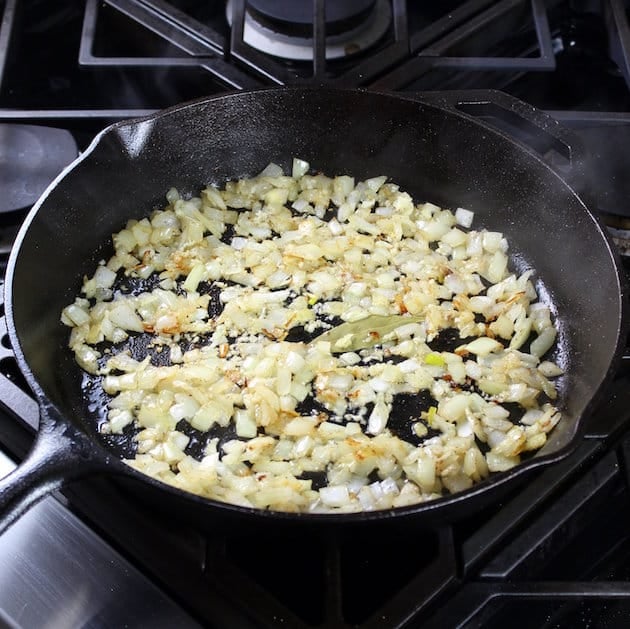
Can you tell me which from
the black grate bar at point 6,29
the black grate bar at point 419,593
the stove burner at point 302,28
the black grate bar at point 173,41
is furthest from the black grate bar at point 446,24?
the black grate bar at point 419,593

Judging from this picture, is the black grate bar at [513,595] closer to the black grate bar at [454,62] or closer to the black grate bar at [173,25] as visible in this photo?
the black grate bar at [454,62]

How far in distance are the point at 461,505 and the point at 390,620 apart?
18 centimetres

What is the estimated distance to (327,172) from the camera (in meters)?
1.64

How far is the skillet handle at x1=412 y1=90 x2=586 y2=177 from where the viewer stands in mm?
1370

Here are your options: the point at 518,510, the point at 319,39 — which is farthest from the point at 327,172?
the point at 518,510

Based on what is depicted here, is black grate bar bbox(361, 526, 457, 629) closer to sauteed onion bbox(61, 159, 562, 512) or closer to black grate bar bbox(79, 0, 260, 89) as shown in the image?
sauteed onion bbox(61, 159, 562, 512)

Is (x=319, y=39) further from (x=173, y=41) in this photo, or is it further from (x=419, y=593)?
(x=419, y=593)

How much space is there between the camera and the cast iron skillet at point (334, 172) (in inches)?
50.9

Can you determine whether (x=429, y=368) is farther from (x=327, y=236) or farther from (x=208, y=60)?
(x=208, y=60)

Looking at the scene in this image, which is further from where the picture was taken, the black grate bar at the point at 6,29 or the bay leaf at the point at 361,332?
the black grate bar at the point at 6,29

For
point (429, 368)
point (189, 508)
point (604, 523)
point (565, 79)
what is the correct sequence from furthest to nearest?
point (565, 79) < point (429, 368) < point (604, 523) < point (189, 508)

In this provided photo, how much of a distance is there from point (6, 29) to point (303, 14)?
2.19ft

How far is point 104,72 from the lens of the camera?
1.71 metres

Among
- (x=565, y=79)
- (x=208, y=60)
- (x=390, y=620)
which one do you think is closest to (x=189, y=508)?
(x=390, y=620)
